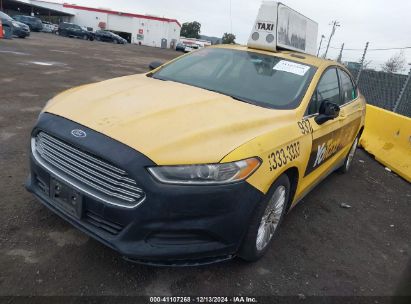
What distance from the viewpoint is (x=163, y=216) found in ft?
7.38

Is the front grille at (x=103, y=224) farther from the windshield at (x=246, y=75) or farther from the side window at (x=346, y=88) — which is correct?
the side window at (x=346, y=88)

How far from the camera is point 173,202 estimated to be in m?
2.24

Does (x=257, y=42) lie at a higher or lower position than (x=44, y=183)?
higher

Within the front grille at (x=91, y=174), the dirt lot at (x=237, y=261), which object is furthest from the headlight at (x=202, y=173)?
the dirt lot at (x=237, y=261)

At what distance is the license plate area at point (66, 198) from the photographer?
7.92 ft

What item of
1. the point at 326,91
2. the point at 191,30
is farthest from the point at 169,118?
the point at 191,30

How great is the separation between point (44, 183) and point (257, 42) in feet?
9.58

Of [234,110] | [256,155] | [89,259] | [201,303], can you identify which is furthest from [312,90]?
[89,259]

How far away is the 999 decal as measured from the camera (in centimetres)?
265

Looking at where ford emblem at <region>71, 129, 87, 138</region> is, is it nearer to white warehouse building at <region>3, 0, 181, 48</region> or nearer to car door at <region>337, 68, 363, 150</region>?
car door at <region>337, 68, 363, 150</region>

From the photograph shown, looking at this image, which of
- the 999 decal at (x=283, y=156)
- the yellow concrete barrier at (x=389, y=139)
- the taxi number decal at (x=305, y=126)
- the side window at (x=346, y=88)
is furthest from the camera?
the yellow concrete barrier at (x=389, y=139)

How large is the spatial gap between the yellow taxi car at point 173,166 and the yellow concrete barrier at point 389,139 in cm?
377

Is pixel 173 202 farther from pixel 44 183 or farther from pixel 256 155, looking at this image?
pixel 44 183

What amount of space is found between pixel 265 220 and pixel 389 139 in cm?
509
